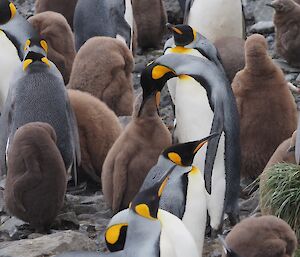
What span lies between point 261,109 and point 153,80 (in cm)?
94

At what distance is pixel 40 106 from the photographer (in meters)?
7.23

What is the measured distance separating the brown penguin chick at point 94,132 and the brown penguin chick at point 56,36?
6.26ft

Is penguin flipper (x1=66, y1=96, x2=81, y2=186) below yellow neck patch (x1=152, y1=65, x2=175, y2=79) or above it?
below

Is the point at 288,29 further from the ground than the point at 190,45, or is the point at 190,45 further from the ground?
the point at 190,45

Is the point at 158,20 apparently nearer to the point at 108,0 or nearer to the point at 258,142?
the point at 108,0

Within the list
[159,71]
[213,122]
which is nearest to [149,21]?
[159,71]

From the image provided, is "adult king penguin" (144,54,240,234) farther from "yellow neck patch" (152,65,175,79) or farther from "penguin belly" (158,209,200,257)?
"penguin belly" (158,209,200,257)

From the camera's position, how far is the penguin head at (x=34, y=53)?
740 centimetres

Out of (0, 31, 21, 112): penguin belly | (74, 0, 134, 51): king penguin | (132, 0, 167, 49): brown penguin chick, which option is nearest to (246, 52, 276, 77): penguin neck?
(0, 31, 21, 112): penguin belly

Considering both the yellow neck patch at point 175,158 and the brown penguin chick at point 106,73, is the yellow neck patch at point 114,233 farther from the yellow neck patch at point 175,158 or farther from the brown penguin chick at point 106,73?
the brown penguin chick at point 106,73

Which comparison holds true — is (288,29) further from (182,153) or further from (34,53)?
(182,153)

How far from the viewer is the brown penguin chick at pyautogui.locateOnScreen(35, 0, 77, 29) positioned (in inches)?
446

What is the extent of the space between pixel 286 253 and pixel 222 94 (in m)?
1.61

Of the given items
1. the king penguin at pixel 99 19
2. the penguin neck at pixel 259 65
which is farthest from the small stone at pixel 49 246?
the king penguin at pixel 99 19
